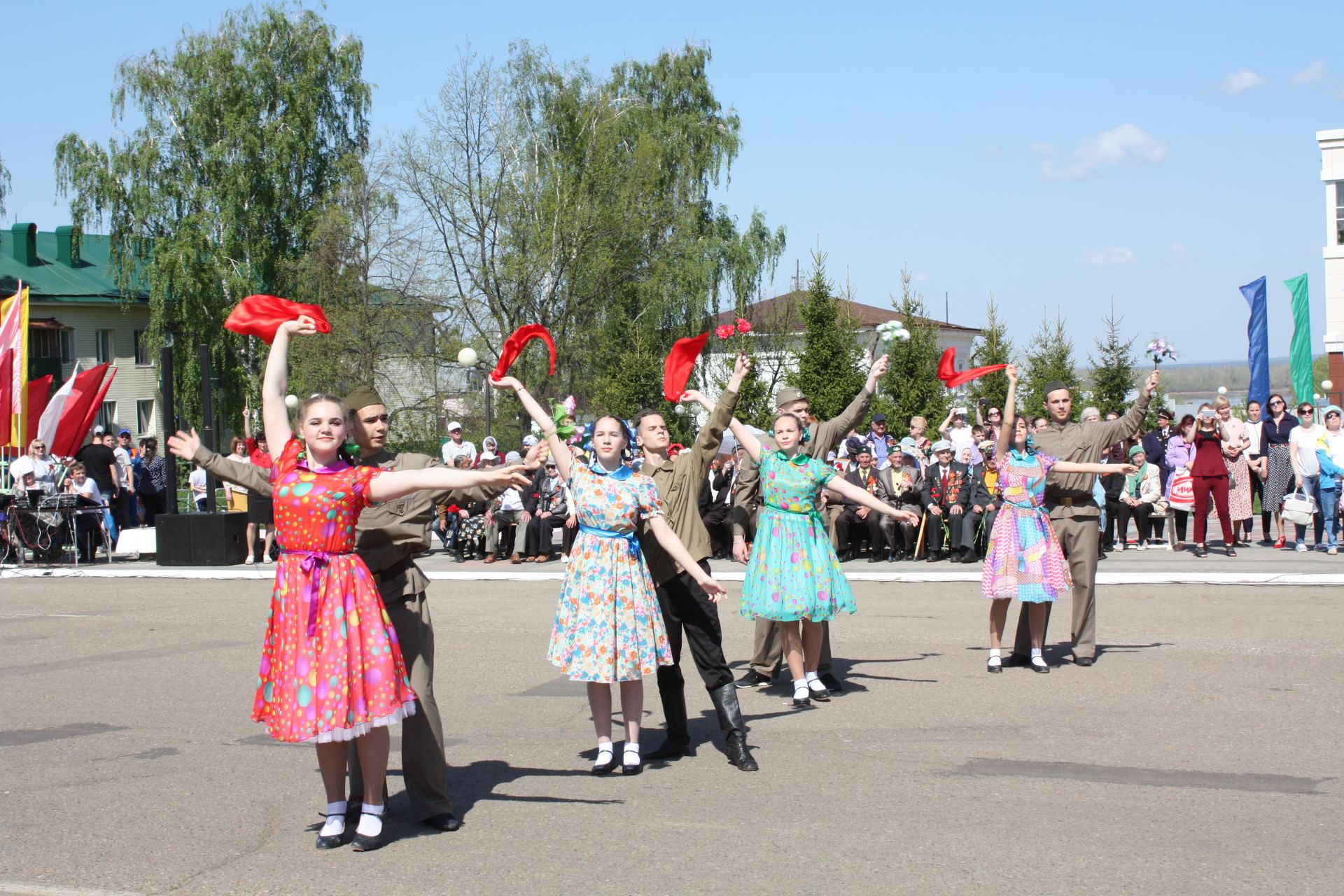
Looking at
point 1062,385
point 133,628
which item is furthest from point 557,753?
point 133,628

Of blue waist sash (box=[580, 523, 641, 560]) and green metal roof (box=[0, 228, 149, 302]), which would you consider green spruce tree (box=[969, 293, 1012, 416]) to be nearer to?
blue waist sash (box=[580, 523, 641, 560])

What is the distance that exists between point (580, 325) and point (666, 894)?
3657 cm

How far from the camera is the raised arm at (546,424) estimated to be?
669 cm

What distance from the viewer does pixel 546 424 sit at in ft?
22.8

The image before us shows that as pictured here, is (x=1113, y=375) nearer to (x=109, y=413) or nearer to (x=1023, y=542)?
(x=1023, y=542)

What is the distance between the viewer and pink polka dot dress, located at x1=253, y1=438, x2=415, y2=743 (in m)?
5.25

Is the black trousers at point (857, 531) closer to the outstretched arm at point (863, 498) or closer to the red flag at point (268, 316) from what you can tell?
the outstretched arm at point (863, 498)

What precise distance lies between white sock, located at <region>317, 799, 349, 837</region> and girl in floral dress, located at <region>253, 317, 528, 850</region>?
7 centimetres

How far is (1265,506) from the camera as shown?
17.9 meters

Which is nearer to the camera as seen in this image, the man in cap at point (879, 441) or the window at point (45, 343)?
the man in cap at point (879, 441)

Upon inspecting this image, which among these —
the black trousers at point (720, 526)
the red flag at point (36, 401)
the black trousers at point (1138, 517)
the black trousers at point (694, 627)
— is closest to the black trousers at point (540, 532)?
the black trousers at point (720, 526)

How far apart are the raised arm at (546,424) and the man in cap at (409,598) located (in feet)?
2.86

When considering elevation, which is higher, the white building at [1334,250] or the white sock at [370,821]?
the white building at [1334,250]

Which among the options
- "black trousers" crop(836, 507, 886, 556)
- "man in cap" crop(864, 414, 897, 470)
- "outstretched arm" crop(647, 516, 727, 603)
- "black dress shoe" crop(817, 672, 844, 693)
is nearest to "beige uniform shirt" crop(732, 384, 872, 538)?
"black dress shoe" crop(817, 672, 844, 693)
